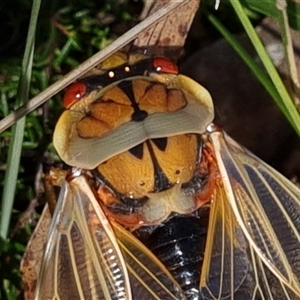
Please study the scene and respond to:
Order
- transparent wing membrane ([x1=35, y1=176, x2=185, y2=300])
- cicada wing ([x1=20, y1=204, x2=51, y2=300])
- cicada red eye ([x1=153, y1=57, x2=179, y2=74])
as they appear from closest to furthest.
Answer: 1. transparent wing membrane ([x1=35, y1=176, x2=185, y2=300])
2. cicada red eye ([x1=153, y1=57, x2=179, y2=74])
3. cicada wing ([x1=20, y1=204, x2=51, y2=300])

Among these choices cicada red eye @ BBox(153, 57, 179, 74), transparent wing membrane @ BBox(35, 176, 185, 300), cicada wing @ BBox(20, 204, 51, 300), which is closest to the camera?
transparent wing membrane @ BBox(35, 176, 185, 300)

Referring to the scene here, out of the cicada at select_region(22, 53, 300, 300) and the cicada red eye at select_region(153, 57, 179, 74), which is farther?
the cicada red eye at select_region(153, 57, 179, 74)

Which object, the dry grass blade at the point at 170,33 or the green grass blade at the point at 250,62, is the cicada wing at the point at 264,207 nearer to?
the green grass blade at the point at 250,62

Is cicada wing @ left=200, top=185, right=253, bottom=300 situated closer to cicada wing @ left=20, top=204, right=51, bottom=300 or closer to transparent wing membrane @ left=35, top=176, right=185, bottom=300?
transparent wing membrane @ left=35, top=176, right=185, bottom=300

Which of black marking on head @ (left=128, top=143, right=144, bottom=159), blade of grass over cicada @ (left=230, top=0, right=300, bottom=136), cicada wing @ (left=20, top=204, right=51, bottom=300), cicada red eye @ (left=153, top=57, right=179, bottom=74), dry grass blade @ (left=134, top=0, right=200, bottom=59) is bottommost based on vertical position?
cicada wing @ (left=20, top=204, right=51, bottom=300)

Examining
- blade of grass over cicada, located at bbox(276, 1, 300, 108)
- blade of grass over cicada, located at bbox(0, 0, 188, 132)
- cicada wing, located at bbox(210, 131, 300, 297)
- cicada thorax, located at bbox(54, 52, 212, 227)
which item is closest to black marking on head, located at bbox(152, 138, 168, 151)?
cicada thorax, located at bbox(54, 52, 212, 227)

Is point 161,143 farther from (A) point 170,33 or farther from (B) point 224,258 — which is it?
(A) point 170,33

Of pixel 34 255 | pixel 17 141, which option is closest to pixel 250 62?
pixel 17 141

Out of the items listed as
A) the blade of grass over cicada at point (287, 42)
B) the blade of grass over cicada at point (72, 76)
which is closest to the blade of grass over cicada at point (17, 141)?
the blade of grass over cicada at point (72, 76)
